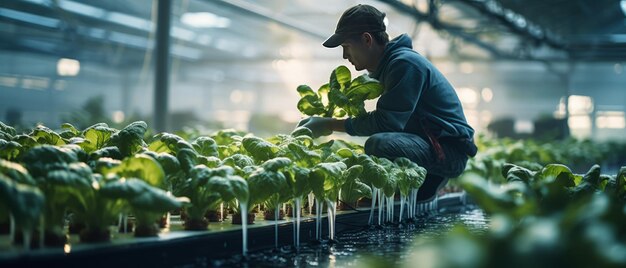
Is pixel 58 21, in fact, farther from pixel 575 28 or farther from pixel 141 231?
pixel 575 28

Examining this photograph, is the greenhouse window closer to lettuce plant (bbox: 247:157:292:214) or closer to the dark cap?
the dark cap

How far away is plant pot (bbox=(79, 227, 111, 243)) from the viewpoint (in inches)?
81.4

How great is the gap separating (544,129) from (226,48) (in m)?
5.87

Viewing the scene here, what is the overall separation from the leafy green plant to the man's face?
0.46 feet

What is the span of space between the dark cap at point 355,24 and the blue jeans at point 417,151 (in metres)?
0.53

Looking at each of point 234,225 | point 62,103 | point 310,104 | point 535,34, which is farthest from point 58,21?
point 535,34

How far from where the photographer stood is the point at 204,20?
9.17 metres

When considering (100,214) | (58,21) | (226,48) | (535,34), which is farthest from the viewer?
(535,34)

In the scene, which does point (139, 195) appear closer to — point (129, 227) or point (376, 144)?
point (129, 227)

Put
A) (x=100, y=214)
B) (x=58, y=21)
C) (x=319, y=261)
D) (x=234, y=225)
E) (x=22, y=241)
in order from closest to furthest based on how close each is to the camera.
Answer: (x=22, y=241)
(x=100, y=214)
(x=319, y=261)
(x=234, y=225)
(x=58, y=21)

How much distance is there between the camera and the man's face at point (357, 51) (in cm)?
361

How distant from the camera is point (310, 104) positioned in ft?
12.0

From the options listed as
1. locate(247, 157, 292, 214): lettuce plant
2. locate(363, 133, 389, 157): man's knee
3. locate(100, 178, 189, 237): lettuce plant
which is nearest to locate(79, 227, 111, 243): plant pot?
locate(100, 178, 189, 237): lettuce plant

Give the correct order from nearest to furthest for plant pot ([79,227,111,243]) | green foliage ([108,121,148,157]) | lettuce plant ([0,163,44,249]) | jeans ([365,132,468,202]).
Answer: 1. lettuce plant ([0,163,44,249])
2. plant pot ([79,227,111,243])
3. green foliage ([108,121,148,157])
4. jeans ([365,132,468,202])
